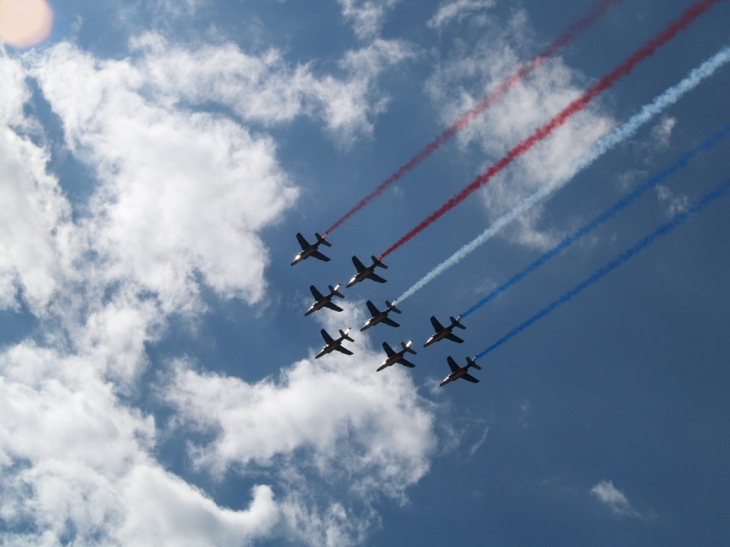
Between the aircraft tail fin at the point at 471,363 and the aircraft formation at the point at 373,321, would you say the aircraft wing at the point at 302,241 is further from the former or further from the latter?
the aircraft tail fin at the point at 471,363

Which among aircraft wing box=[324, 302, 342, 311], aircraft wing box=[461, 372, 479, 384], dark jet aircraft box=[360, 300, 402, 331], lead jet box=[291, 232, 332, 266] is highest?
lead jet box=[291, 232, 332, 266]

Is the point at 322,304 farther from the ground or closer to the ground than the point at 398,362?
farther from the ground

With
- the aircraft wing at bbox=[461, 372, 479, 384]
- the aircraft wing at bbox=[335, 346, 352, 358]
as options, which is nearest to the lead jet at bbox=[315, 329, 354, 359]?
the aircraft wing at bbox=[335, 346, 352, 358]

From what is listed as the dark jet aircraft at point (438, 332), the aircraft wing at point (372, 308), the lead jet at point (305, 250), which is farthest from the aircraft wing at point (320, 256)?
the dark jet aircraft at point (438, 332)

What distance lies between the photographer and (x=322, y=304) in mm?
58219

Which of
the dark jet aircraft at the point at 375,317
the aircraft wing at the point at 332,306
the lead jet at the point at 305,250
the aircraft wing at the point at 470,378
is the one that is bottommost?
the aircraft wing at the point at 470,378

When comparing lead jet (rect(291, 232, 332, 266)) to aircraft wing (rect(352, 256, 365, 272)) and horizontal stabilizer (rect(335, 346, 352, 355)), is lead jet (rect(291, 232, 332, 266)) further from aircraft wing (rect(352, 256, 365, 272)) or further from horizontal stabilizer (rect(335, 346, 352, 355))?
horizontal stabilizer (rect(335, 346, 352, 355))

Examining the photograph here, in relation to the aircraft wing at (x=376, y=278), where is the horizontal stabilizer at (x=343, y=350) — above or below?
below

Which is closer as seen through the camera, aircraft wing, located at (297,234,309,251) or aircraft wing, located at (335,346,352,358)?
aircraft wing, located at (297,234,309,251)

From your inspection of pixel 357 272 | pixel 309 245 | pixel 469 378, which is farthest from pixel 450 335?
pixel 309 245

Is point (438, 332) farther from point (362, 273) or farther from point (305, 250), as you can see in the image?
point (305, 250)

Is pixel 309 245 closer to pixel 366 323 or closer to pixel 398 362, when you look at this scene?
pixel 366 323

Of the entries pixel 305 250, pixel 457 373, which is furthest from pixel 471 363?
pixel 305 250

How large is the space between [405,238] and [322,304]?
13514 millimetres
